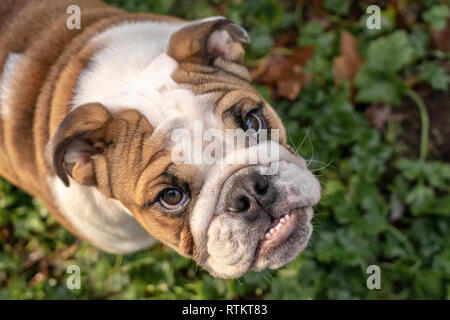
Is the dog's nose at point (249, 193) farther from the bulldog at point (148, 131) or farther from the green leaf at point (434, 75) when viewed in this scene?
the green leaf at point (434, 75)

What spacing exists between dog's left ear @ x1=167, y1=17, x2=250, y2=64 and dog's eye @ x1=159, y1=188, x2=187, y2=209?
0.86 meters

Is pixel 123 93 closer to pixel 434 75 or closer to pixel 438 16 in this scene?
pixel 434 75

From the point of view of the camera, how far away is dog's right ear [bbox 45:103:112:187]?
277 centimetres

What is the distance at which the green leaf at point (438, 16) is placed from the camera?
4684mm


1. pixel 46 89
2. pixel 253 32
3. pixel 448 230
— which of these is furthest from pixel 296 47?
pixel 46 89

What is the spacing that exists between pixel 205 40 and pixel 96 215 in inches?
59.8

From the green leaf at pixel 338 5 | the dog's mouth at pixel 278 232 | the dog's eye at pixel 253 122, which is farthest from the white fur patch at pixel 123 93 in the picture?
the green leaf at pixel 338 5

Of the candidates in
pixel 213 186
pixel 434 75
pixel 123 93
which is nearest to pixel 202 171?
pixel 213 186

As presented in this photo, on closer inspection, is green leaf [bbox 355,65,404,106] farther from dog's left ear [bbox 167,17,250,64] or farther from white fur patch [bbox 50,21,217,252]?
white fur patch [bbox 50,21,217,252]

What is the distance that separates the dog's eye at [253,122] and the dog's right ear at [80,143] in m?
0.84

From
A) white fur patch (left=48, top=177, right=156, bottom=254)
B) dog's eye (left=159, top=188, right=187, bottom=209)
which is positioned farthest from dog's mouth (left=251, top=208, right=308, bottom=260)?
white fur patch (left=48, top=177, right=156, bottom=254)
